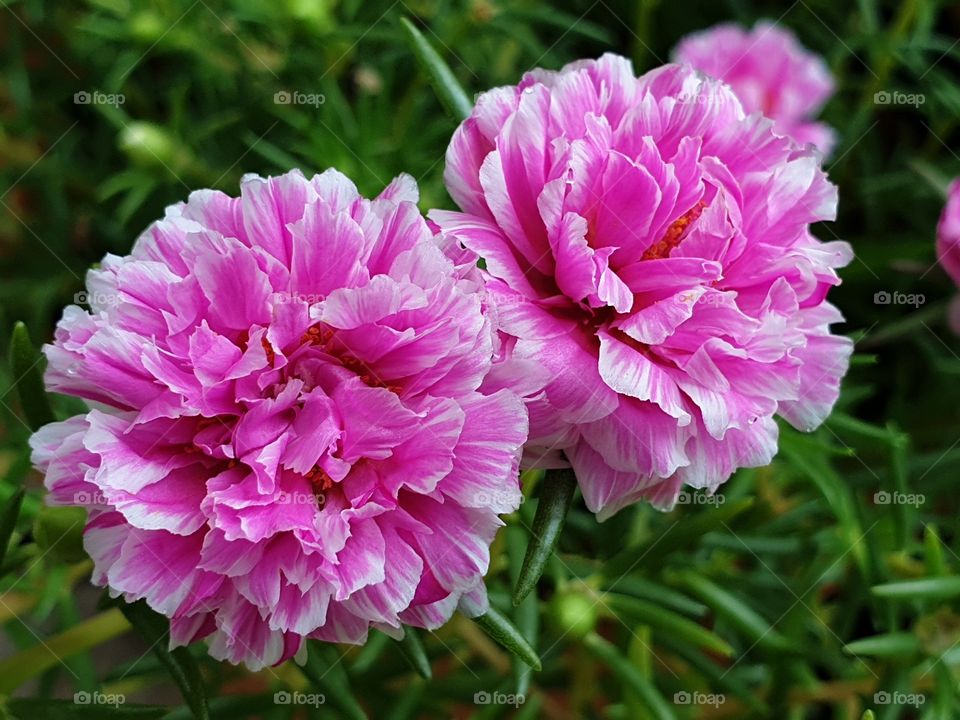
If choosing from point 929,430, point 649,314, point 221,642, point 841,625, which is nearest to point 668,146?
point 649,314

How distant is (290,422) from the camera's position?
46 centimetres

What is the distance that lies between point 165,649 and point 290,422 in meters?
0.19

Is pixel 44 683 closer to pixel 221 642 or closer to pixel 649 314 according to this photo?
pixel 221 642

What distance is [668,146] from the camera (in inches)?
20.4

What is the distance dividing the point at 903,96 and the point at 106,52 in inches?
36.6

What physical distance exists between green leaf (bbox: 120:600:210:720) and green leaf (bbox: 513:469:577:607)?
0.68ft

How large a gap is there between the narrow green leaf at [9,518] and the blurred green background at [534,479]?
2 centimetres
